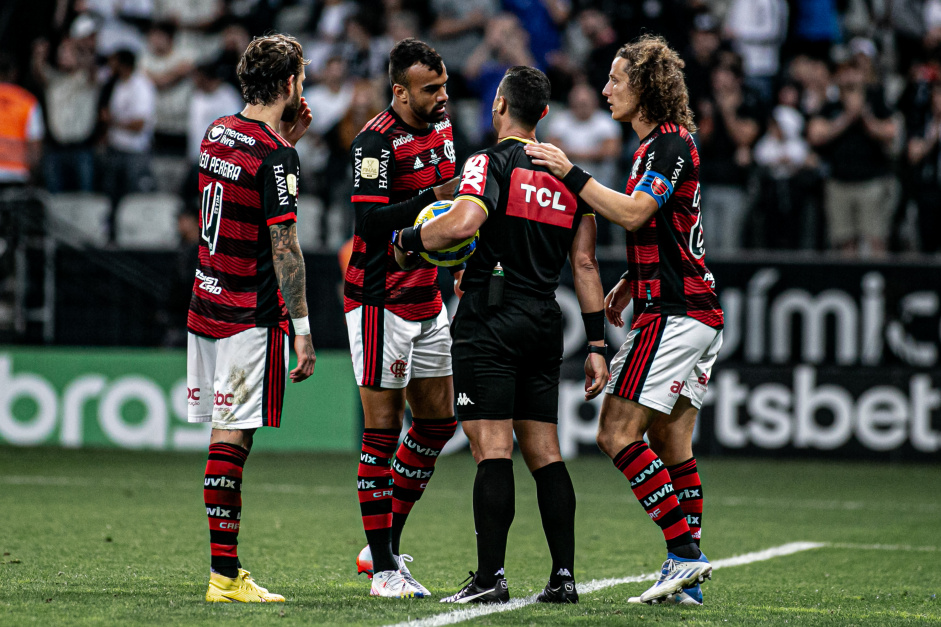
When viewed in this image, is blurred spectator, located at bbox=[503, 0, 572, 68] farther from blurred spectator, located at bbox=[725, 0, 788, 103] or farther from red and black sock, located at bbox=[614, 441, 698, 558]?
red and black sock, located at bbox=[614, 441, 698, 558]

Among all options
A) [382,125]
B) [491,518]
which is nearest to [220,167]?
[382,125]

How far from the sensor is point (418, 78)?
5543 mm

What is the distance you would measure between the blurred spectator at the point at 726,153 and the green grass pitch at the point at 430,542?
2449 mm

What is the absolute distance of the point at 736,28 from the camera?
15.5 metres

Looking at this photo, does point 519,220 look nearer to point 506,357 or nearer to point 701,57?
point 506,357

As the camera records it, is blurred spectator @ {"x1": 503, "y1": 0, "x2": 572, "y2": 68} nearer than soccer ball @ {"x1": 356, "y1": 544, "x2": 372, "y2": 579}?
No

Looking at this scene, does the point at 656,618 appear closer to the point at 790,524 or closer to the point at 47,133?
the point at 790,524

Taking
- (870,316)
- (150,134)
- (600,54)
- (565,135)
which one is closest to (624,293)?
(870,316)

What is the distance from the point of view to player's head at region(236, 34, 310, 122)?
17.1ft

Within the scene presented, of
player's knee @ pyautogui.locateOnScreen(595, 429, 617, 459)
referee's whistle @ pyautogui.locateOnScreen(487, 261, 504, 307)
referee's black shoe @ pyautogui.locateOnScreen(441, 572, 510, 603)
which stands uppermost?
referee's whistle @ pyautogui.locateOnScreen(487, 261, 504, 307)

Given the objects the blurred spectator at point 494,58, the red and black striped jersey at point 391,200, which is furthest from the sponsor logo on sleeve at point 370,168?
the blurred spectator at point 494,58

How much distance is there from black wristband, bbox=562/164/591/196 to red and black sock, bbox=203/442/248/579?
182 cm

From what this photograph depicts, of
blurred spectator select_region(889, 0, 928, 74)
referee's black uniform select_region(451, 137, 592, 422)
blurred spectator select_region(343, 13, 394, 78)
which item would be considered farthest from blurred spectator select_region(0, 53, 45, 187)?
blurred spectator select_region(889, 0, 928, 74)

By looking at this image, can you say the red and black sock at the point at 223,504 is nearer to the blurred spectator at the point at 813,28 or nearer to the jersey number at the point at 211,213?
the jersey number at the point at 211,213
